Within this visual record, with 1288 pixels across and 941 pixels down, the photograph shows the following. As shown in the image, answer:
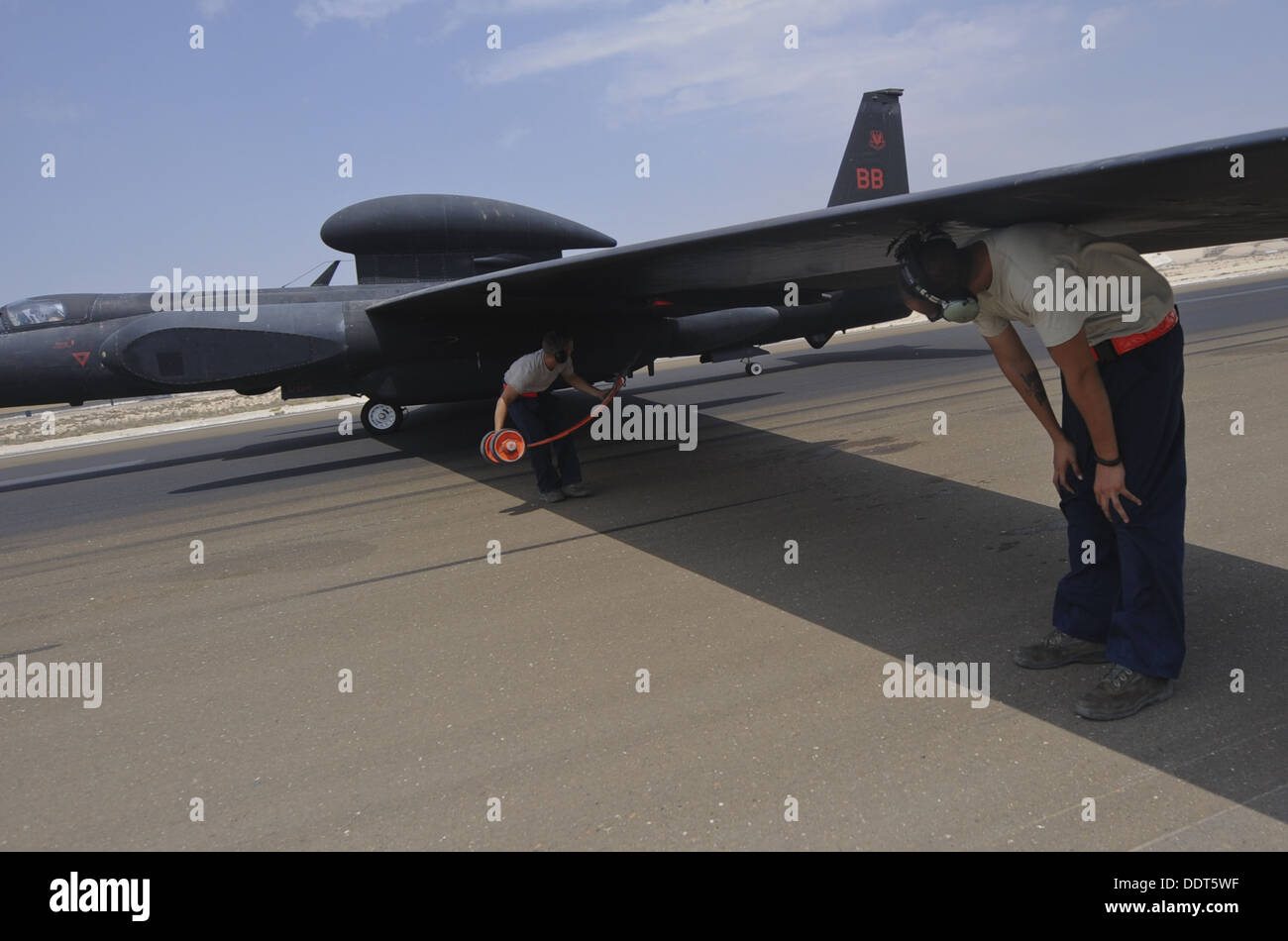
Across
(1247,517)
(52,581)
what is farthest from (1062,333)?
(52,581)

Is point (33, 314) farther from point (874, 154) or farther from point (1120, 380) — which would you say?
point (874, 154)

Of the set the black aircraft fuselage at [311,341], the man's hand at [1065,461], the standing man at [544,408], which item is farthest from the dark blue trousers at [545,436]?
the man's hand at [1065,461]

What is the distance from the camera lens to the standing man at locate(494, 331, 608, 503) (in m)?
→ 7.72

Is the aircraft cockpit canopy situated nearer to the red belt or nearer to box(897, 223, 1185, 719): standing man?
box(897, 223, 1185, 719): standing man

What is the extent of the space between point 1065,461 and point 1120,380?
1.43 ft

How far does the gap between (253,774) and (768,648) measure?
8.07ft

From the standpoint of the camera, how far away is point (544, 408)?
8.04 metres

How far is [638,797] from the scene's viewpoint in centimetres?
317

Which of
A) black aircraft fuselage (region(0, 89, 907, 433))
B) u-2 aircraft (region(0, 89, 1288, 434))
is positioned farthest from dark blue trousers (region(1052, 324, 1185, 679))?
black aircraft fuselage (region(0, 89, 907, 433))

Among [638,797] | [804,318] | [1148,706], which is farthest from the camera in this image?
[804,318]

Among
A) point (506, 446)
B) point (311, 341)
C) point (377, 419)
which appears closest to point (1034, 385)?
point (506, 446)

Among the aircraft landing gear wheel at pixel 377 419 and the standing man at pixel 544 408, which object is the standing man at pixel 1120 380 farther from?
the aircraft landing gear wheel at pixel 377 419
